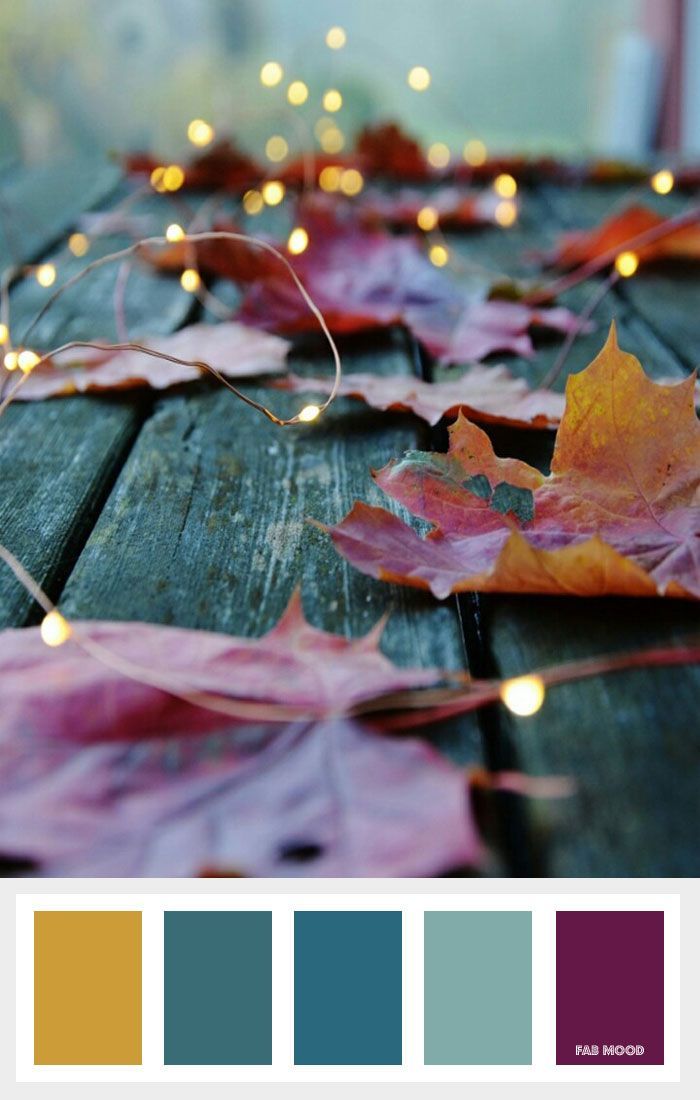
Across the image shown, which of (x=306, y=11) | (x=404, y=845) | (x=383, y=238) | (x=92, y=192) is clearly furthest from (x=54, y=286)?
(x=306, y=11)

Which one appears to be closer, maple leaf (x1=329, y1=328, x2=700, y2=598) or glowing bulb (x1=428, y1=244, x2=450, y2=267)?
maple leaf (x1=329, y1=328, x2=700, y2=598)

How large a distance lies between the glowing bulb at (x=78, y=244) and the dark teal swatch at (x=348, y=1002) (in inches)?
43.3

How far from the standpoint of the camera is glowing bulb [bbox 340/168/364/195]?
1.76 m

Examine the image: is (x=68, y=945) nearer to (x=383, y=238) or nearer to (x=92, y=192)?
(x=383, y=238)

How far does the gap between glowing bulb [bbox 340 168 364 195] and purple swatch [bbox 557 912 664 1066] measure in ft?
4.86

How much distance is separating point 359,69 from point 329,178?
261cm

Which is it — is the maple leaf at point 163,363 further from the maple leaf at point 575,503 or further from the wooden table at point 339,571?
the maple leaf at point 575,503

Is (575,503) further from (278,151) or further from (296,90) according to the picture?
(278,151)

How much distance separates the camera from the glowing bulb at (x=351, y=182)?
1764 millimetres

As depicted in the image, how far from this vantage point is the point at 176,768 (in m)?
0.43

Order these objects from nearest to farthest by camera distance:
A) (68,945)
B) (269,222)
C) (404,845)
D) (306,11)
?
1. (404,845)
2. (68,945)
3. (269,222)
4. (306,11)

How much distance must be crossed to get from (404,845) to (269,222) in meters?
1.33

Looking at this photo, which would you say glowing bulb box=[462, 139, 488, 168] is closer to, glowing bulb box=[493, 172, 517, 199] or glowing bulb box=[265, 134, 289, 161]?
glowing bulb box=[493, 172, 517, 199]

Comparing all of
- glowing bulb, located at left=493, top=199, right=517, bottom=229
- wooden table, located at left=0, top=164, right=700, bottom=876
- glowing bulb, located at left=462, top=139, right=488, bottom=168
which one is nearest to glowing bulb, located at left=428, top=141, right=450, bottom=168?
glowing bulb, located at left=462, top=139, right=488, bottom=168
